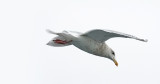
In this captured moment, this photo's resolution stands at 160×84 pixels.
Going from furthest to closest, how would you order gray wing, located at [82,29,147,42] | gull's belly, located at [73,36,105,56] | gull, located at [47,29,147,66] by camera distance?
gull's belly, located at [73,36,105,56] → gull, located at [47,29,147,66] → gray wing, located at [82,29,147,42]

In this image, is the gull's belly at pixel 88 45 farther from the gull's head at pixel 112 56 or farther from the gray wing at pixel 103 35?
the gull's head at pixel 112 56

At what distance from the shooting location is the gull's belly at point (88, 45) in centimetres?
2716

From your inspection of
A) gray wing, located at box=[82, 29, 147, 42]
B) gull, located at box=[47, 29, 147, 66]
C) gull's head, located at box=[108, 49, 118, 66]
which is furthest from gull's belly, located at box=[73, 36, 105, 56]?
gull's head, located at box=[108, 49, 118, 66]

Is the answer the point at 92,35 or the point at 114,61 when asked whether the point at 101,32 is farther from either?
the point at 114,61

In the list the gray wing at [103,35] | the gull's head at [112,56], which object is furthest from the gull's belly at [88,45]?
the gull's head at [112,56]

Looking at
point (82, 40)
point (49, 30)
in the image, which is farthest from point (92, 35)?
point (49, 30)

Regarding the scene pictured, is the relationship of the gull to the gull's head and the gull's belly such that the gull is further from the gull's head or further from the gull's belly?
the gull's head

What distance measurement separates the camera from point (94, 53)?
27.7 metres

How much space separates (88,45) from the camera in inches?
1073

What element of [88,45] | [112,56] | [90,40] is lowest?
[112,56]

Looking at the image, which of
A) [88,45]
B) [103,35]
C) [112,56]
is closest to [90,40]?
[88,45]

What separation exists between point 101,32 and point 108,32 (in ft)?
1.85

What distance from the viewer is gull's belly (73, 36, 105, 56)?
27156 millimetres

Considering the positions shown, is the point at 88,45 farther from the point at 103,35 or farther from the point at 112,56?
the point at 112,56
